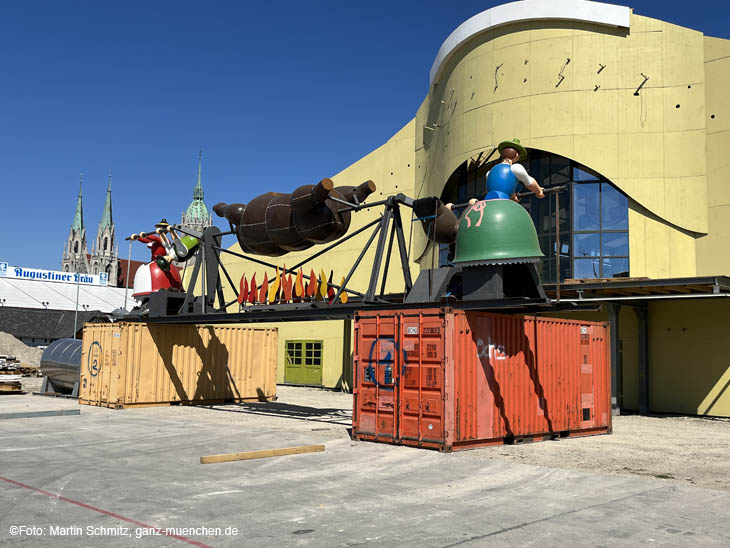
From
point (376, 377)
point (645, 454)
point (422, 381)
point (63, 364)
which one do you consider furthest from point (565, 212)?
point (63, 364)

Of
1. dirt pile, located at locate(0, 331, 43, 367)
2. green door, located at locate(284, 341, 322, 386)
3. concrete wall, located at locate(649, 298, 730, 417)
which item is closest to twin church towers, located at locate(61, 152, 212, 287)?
dirt pile, located at locate(0, 331, 43, 367)

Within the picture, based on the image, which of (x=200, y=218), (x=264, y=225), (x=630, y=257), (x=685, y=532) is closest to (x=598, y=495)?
(x=685, y=532)

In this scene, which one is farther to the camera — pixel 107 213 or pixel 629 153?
pixel 107 213

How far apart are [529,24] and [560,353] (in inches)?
633

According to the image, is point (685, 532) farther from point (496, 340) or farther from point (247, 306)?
point (247, 306)

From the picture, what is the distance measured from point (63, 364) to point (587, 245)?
21467 millimetres

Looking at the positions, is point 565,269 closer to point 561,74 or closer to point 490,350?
point 561,74

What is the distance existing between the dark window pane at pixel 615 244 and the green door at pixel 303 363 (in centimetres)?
1798

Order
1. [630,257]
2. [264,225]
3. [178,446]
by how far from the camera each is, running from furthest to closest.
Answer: [630,257]
[264,225]
[178,446]

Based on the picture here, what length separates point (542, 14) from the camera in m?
27.6

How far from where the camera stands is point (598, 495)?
10.3 meters

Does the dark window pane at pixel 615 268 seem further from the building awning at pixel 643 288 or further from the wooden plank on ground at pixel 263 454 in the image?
the wooden plank on ground at pixel 263 454

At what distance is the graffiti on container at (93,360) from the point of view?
2531cm

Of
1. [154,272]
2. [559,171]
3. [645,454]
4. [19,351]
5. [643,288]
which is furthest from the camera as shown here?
[19,351]
